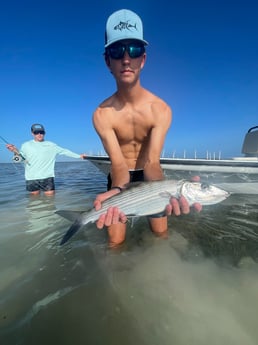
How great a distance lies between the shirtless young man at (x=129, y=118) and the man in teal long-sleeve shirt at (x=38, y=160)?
18.2 ft

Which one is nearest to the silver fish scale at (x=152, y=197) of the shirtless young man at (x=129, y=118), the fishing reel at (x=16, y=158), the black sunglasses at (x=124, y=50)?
the shirtless young man at (x=129, y=118)

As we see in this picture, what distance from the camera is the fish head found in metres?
2.47

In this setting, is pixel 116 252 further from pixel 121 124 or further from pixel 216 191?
pixel 121 124

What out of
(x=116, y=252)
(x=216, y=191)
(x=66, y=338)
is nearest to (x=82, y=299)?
(x=66, y=338)

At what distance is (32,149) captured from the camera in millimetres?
8523

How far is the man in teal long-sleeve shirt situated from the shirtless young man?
18.2ft

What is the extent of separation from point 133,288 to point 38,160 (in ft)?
24.7

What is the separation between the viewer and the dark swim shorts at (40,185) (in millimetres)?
8422

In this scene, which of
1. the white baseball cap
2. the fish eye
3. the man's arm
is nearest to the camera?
the fish eye

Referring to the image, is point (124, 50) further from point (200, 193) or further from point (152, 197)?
point (200, 193)

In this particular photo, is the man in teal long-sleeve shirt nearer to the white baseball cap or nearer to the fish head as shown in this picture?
the white baseball cap

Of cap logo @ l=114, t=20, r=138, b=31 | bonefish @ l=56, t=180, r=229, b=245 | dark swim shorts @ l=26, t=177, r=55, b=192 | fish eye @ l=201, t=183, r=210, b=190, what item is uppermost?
cap logo @ l=114, t=20, r=138, b=31

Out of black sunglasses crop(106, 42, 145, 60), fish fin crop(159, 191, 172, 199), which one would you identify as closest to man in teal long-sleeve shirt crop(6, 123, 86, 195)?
black sunglasses crop(106, 42, 145, 60)

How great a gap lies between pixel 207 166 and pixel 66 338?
4.95 metres
